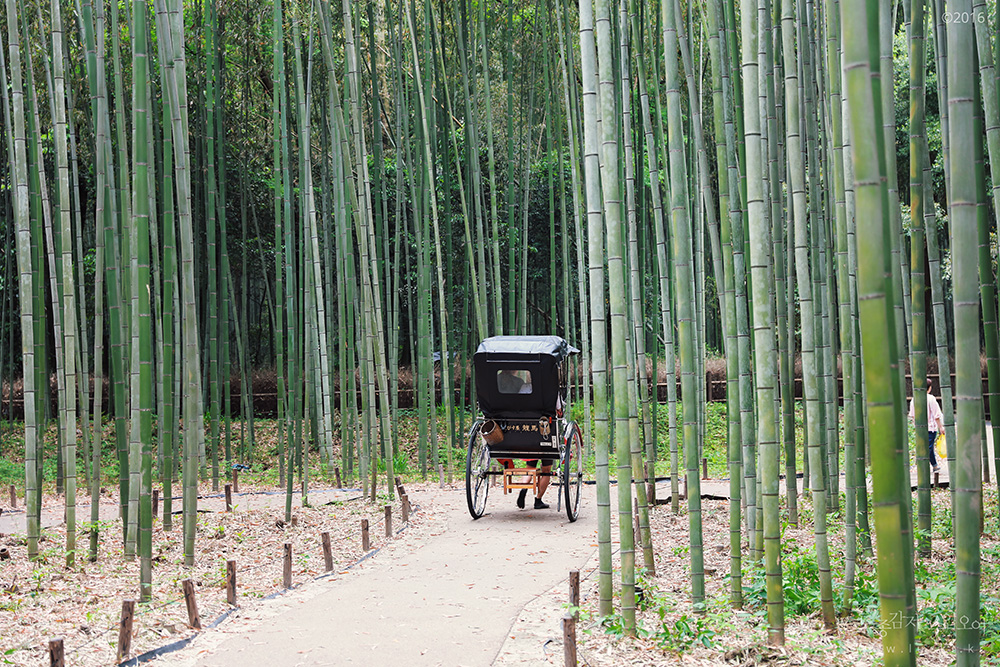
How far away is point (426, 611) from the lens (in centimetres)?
350

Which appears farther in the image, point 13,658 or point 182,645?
point 182,645

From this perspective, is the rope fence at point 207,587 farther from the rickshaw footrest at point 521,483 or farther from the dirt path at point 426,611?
the rickshaw footrest at point 521,483

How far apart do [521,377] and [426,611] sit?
2.67m

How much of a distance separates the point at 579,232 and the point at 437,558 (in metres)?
2.43

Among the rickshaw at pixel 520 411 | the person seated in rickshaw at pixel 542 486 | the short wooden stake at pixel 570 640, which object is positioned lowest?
the person seated in rickshaw at pixel 542 486

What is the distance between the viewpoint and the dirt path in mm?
2930

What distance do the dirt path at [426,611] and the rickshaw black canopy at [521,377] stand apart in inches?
34.4

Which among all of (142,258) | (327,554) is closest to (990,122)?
(142,258)

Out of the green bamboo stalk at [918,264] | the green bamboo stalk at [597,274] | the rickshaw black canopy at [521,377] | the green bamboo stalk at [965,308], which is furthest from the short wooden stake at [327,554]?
the green bamboo stalk at [965,308]

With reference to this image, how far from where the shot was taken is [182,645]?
3033 mm

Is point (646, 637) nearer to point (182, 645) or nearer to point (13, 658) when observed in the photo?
point (182, 645)

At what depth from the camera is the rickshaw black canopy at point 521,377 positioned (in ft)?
19.1

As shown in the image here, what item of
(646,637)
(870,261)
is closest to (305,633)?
(646,637)

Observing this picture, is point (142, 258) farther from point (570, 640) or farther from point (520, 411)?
point (520, 411)
